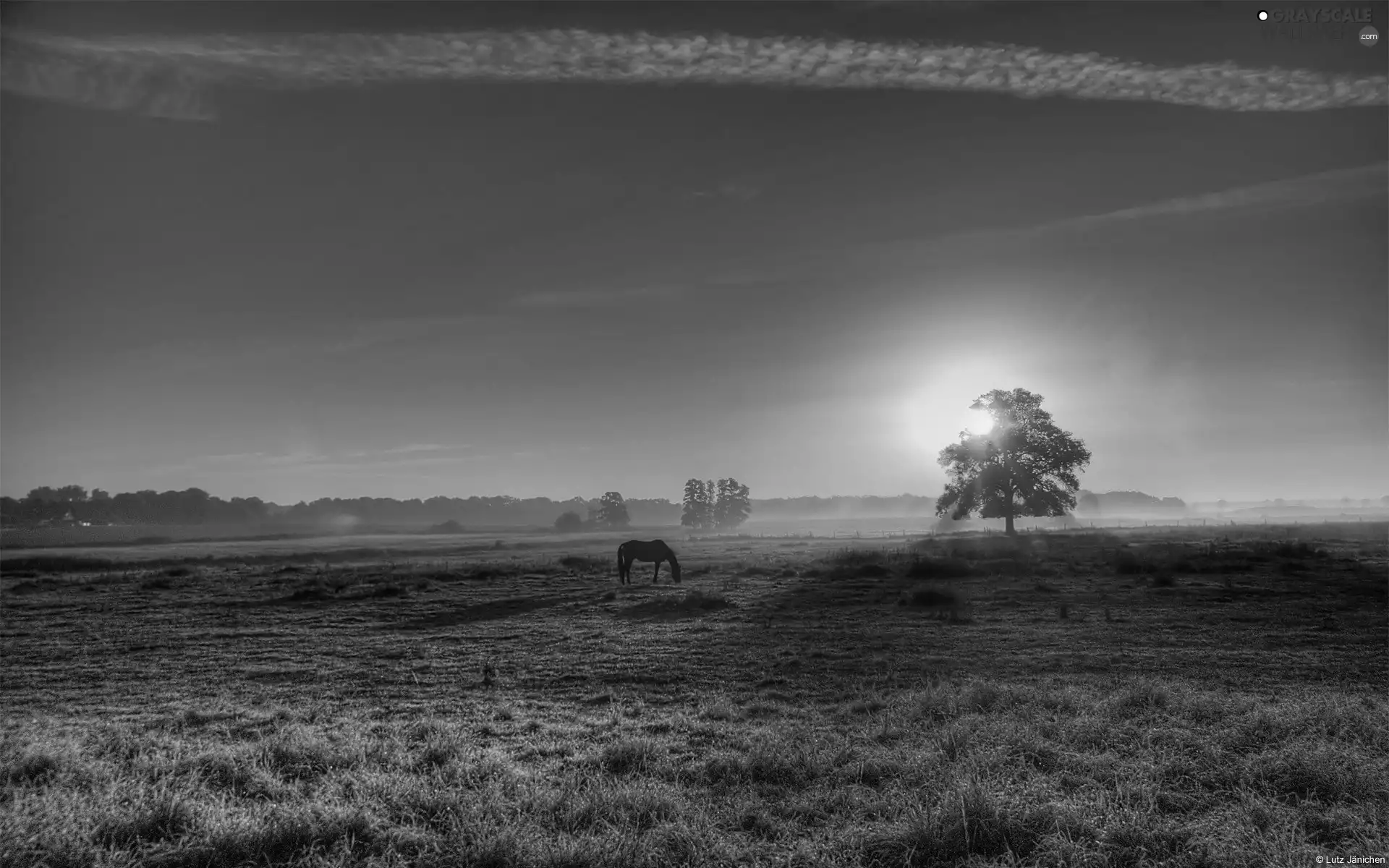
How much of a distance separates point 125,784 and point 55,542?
128m

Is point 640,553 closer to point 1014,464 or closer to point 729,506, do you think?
point 1014,464

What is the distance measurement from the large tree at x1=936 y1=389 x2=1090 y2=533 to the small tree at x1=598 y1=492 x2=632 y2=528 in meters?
125

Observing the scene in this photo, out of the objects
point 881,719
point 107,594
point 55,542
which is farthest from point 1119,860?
point 55,542

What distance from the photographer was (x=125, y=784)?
6531 mm

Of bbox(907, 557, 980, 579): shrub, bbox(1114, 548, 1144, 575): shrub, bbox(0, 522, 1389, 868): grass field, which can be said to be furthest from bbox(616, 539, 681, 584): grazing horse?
bbox(1114, 548, 1144, 575): shrub

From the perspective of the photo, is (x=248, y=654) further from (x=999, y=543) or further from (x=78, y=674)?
(x=999, y=543)

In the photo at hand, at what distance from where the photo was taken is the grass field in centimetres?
543

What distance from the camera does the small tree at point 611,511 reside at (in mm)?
177750

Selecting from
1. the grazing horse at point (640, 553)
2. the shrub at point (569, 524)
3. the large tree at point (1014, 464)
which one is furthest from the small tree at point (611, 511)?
the grazing horse at point (640, 553)

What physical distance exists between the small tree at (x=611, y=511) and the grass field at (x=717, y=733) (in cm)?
15498

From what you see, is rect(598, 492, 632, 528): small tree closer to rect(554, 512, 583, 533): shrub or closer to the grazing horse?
rect(554, 512, 583, 533): shrub

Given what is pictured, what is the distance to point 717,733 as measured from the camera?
Answer: 9109 mm

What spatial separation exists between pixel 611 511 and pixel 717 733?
566ft

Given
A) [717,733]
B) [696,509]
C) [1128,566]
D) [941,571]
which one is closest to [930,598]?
[941,571]
